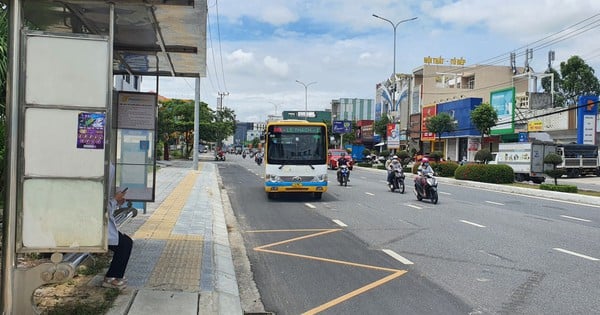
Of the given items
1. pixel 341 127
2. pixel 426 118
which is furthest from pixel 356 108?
pixel 426 118

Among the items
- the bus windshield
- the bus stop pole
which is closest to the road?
the bus windshield

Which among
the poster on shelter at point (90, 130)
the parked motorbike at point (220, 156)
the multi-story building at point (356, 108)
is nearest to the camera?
the poster on shelter at point (90, 130)

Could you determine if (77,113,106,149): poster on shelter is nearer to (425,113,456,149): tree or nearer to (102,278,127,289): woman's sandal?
(102,278,127,289): woman's sandal

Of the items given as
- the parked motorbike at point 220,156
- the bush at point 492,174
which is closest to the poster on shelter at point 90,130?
the bush at point 492,174

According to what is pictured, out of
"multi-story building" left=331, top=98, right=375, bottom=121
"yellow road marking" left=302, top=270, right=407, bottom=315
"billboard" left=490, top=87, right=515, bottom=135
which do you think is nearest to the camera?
"yellow road marking" left=302, top=270, right=407, bottom=315

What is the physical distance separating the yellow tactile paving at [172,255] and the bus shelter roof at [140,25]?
9.38 feet

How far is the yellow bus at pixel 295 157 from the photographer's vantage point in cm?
1778

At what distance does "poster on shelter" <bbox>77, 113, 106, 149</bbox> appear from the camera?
4784mm

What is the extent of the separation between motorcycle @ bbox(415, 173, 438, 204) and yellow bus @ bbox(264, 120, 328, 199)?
3290 millimetres

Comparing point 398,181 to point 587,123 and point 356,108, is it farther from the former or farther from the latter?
point 356,108

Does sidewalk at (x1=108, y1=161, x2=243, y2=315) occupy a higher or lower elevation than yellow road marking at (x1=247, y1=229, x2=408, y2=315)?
higher

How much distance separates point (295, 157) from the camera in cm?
1788

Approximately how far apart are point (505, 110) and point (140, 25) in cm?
4776

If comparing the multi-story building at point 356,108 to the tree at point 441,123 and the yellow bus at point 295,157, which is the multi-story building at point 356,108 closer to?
the tree at point 441,123
